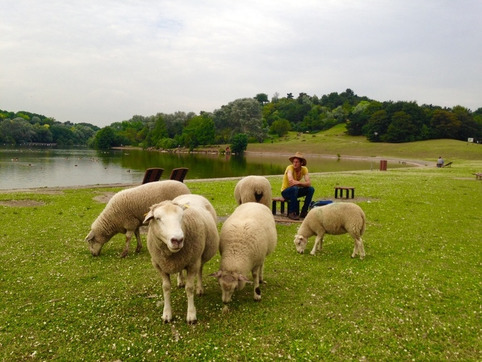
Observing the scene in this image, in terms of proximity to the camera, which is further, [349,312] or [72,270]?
[72,270]

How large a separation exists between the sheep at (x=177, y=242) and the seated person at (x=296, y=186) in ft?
25.6

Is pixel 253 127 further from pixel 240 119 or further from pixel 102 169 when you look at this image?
pixel 102 169

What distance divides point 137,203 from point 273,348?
622 centimetres

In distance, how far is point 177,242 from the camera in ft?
17.4

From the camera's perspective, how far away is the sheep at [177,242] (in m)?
5.45

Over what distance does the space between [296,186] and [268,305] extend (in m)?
7.82

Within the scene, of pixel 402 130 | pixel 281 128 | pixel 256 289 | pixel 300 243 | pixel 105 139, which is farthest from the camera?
pixel 105 139

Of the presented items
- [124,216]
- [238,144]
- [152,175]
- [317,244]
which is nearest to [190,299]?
[124,216]

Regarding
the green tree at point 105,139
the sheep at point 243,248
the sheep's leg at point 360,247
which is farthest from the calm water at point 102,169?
the green tree at point 105,139

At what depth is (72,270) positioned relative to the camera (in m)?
8.47

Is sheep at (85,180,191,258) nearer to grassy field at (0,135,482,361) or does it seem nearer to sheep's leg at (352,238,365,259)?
grassy field at (0,135,482,361)

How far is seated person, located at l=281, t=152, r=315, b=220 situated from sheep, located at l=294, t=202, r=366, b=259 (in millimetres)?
3784

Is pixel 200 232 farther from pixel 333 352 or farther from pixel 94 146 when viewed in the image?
pixel 94 146

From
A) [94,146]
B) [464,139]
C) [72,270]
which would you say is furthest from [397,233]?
[94,146]
